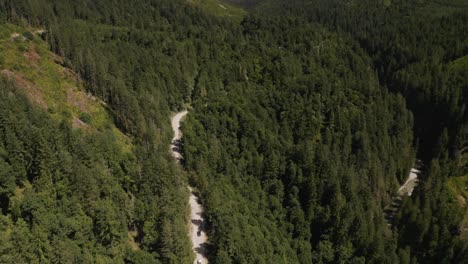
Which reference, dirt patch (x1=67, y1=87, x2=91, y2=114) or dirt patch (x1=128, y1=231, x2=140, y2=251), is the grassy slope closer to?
dirt patch (x1=67, y1=87, x2=91, y2=114)

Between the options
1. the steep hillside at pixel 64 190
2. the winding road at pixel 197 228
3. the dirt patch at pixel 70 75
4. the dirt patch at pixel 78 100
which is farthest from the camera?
the dirt patch at pixel 70 75

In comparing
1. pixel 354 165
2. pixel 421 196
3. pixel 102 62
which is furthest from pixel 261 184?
pixel 102 62

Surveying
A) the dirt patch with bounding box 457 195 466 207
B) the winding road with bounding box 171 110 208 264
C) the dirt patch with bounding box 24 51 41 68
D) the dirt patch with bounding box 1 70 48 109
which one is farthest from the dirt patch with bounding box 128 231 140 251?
the dirt patch with bounding box 457 195 466 207

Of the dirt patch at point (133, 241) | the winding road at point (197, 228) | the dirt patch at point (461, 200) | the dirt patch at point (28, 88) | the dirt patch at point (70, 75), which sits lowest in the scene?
the dirt patch at point (461, 200)

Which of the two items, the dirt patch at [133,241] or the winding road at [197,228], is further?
the winding road at [197,228]

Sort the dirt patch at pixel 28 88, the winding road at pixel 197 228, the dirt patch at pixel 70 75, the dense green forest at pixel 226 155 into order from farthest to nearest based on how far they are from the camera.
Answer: the dirt patch at pixel 70 75
the dirt patch at pixel 28 88
the winding road at pixel 197 228
the dense green forest at pixel 226 155

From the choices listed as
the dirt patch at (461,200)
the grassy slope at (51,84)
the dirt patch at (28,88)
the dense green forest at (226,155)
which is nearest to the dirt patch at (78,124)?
the grassy slope at (51,84)

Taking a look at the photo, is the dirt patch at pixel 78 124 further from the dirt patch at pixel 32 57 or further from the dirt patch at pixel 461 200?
the dirt patch at pixel 461 200

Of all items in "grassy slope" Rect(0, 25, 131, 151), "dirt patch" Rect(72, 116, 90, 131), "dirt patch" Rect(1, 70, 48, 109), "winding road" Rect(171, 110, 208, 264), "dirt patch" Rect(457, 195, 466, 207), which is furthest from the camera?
"dirt patch" Rect(457, 195, 466, 207)
